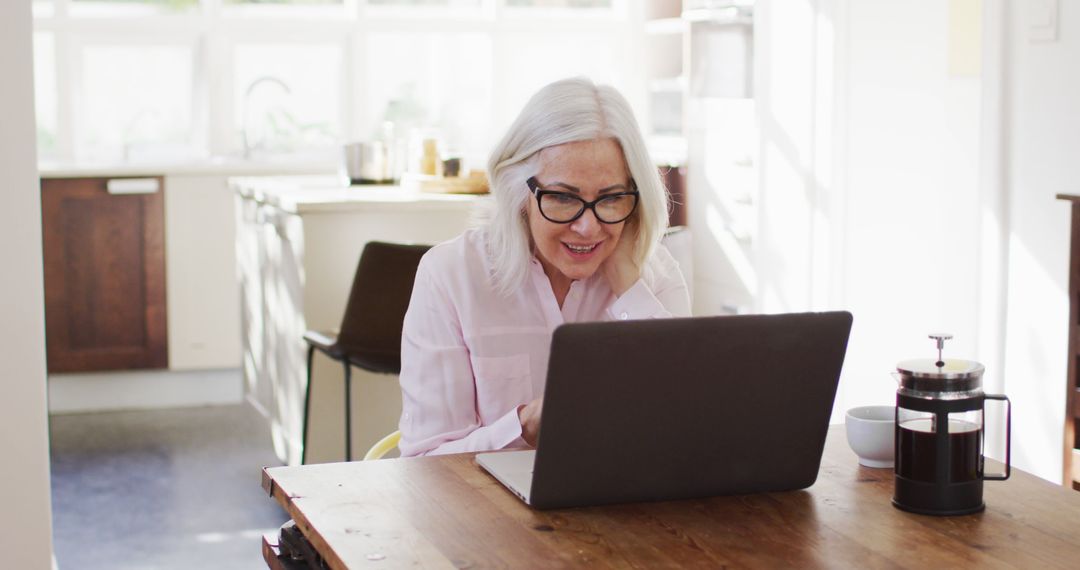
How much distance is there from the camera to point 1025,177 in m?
3.27

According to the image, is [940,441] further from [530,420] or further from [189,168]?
[189,168]

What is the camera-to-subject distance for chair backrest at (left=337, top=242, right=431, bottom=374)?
3.45 m

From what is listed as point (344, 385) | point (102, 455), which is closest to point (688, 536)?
point (344, 385)

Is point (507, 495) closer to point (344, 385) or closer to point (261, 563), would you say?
point (261, 563)

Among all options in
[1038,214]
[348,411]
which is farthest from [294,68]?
[1038,214]

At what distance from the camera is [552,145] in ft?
6.79

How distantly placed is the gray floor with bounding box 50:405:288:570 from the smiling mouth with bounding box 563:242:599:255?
186 cm

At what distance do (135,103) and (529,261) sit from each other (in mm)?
4339

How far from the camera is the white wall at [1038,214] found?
3123mm

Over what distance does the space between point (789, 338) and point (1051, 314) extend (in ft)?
6.31

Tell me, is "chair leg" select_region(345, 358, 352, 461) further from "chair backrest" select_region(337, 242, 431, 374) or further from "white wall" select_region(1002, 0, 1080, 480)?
"white wall" select_region(1002, 0, 1080, 480)

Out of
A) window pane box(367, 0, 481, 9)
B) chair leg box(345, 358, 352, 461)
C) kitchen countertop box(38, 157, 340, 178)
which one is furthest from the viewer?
window pane box(367, 0, 481, 9)

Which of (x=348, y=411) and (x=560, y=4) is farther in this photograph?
(x=560, y=4)

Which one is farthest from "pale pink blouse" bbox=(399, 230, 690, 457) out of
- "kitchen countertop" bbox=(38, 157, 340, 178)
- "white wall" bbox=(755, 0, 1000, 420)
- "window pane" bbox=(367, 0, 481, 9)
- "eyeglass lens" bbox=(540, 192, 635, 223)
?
"window pane" bbox=(367, 0, 481, 9)
